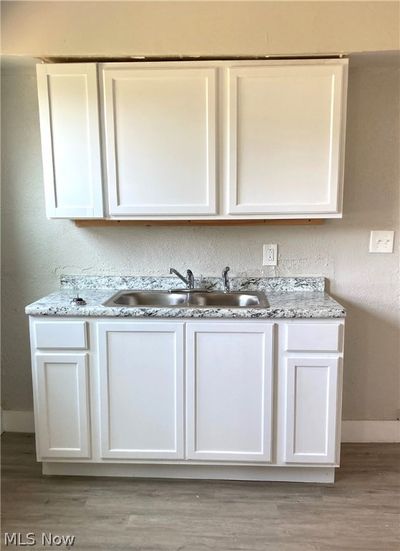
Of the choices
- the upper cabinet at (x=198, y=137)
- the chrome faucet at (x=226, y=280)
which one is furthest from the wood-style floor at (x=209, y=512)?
the upper cabinet at (x=198, y=137)

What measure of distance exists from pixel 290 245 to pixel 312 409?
91 centimetres

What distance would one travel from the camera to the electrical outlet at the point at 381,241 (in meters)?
2.45

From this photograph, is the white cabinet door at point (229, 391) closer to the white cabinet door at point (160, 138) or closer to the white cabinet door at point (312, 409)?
the white cabinet door at point (312, 409)

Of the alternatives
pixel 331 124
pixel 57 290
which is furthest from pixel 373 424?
pixel 57 290

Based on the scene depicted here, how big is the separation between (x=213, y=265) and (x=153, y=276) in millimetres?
356

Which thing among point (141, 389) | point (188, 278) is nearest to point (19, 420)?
point (141, 389)

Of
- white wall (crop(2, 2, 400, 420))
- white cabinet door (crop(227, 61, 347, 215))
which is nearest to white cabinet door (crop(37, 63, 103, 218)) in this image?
white wall (crop(2, 2, 400, 420))

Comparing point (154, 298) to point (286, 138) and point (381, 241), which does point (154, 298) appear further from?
point (381, 241)

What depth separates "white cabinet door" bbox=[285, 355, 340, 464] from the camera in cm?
204

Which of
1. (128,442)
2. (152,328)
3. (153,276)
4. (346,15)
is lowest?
(128,442)

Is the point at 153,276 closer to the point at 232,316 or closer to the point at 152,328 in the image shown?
the point at 152,328

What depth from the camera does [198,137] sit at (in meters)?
2.16

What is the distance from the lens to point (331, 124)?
83.3 inches

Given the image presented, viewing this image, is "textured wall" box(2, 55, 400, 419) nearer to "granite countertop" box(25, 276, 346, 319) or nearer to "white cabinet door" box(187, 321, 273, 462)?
"granite countertop" box(25, 276, 346, 319)
